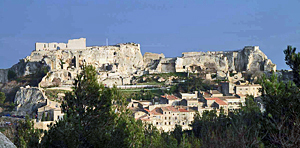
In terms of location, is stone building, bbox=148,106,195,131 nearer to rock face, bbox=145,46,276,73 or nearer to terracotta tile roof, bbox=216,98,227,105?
terracotta tile roof, bbox=216,98,227,105

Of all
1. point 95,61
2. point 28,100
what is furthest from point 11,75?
point 28,100

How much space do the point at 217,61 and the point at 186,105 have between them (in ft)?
90.6

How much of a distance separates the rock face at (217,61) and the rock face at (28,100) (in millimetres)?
27344

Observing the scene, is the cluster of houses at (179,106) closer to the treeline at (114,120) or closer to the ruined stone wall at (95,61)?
the ruined stone wall at (95,61)

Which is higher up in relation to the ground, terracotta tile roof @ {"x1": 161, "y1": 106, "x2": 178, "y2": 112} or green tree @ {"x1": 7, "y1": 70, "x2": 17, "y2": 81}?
green tree @ {"x1": 7, "y1": 70, "x2": 17, "y2": 81}

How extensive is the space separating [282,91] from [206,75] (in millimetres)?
48253

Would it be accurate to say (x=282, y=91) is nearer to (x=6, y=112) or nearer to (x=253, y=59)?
(x=6, y=112)

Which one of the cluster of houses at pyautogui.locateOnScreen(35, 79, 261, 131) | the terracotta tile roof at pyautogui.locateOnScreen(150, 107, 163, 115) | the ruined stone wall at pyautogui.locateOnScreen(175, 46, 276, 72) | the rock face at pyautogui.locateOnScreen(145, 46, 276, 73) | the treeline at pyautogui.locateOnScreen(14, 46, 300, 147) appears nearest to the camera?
the treeline at pyautogui.locateOnScreen(14, 46, 300, 147)

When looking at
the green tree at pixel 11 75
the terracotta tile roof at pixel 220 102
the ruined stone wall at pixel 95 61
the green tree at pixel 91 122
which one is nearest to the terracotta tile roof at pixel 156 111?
the terracotta tile roof at pixel 220 102

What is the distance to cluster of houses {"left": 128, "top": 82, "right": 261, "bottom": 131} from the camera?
3934 cm

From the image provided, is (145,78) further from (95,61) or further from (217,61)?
(217,61)

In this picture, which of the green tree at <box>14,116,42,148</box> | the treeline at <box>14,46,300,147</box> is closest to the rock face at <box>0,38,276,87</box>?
the green tree at <box>14,116,42,148</box>

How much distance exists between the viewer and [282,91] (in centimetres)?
1238

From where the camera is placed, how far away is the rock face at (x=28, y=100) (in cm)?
4478
